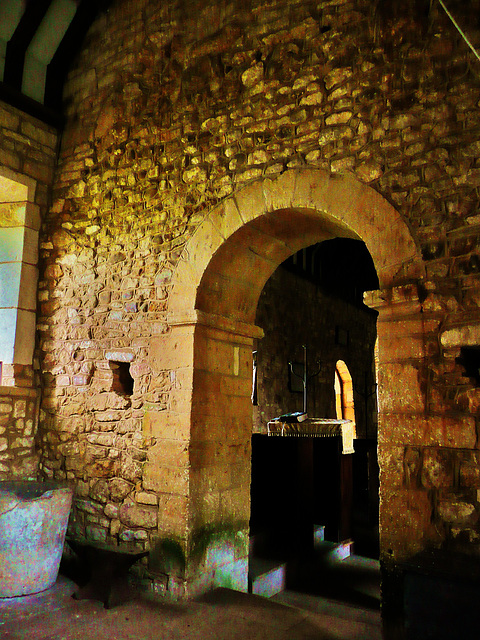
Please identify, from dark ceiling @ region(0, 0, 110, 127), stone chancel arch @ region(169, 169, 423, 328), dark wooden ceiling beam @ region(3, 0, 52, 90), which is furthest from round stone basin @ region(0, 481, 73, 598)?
dark wooden ceiling beam @ region(3, 0, 52, 90)

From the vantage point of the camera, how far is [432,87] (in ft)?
9.80

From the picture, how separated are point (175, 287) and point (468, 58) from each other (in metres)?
2.37

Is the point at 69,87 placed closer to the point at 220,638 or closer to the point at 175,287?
the point at 175,287

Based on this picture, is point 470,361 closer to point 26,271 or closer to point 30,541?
point 30,541

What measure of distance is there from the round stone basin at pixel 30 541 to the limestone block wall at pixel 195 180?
47cm

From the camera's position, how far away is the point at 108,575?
3.39m

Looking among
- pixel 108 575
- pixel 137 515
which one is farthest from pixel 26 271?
pixel 108 575

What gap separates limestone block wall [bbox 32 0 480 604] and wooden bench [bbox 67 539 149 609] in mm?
293

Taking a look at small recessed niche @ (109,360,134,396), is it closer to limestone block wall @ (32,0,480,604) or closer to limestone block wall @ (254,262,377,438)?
limestone block wall @ (32,0,480,604)

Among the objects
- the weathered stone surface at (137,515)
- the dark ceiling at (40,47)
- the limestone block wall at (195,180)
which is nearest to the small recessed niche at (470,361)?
the limestone block wall at (195,180)

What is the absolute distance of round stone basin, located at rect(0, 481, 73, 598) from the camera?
3373 millimetres

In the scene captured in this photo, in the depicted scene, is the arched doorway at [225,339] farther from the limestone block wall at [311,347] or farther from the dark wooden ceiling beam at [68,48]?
the limestone block wall at [311,347]

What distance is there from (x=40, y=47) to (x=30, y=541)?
4190 millimetres

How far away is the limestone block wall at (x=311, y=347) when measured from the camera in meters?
8.95
